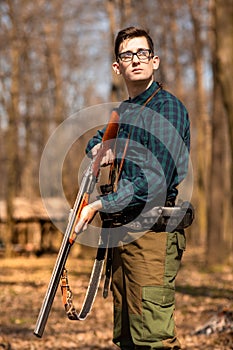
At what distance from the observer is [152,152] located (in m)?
3.87

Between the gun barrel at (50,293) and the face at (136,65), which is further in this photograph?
the face at (136,65)

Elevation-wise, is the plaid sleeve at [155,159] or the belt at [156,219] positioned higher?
the plaid sleeve at [155,159]

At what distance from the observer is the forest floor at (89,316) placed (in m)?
7.29

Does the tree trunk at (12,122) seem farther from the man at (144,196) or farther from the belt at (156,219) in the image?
the belt at (156,219)

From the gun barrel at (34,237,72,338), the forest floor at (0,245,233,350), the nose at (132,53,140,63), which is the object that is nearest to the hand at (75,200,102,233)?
the gun barrel at (34,237,72,338)

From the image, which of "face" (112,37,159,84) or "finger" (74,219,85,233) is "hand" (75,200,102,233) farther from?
"face" (112,37,159,84)

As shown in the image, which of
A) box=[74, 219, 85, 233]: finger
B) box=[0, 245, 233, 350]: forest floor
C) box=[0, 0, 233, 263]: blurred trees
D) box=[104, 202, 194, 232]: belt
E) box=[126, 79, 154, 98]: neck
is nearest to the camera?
box=[74, 219, 85, 233]: finger

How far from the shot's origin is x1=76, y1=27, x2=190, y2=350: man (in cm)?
385

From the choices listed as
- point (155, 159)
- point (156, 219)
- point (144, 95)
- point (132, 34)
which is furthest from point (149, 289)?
point (132, 34)

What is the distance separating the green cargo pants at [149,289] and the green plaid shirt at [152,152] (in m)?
0.24

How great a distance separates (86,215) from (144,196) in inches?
13.5

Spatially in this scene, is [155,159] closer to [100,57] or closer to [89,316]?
[89,316]

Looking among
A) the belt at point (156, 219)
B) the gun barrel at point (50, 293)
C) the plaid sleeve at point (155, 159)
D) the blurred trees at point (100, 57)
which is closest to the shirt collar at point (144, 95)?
the plaid sleeve at point (155, 159)

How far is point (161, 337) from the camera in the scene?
3.87 meters
